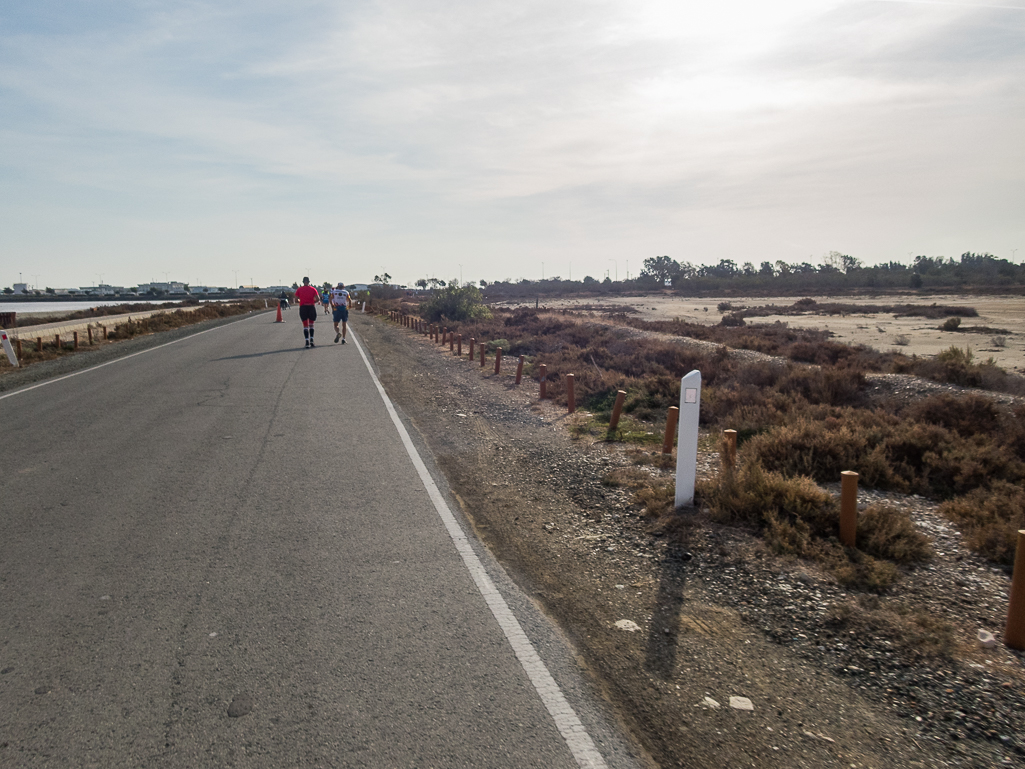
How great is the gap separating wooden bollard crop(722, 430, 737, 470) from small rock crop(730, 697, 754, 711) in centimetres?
340

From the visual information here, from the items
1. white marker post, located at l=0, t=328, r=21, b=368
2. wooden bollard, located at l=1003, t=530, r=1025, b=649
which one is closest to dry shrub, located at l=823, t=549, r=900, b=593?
wooden bollard, located at l=1003, t=530, r=1025, b=649

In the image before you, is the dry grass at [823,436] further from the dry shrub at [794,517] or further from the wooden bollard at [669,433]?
the wooden bollard at [669,433]

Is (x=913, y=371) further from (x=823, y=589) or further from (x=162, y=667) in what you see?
(x=162, y=667)

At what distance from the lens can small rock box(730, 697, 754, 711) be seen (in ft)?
11.1

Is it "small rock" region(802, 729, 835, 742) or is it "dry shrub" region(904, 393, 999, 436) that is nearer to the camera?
"small rock" region(802, 729, 835, 742)

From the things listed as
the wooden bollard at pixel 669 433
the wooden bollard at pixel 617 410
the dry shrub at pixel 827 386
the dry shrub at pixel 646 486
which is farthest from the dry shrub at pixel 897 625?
the dry shrub at pixel 827 386

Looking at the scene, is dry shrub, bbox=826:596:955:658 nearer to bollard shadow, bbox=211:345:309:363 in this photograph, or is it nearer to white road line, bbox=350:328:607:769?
white road line, bbox=350:328:607:769

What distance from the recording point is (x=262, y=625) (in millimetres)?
4059

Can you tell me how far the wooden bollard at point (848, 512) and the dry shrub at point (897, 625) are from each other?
85 centimetres

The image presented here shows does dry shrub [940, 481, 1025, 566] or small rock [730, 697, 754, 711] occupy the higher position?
dry shrub [940, 481, 1025, 566]

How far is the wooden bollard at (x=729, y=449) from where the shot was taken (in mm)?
6539

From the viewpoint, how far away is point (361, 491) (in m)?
6.84

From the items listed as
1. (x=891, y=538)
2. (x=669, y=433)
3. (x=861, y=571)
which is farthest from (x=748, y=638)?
(x=669, y=433)

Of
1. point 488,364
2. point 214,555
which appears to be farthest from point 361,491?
point 488,364
